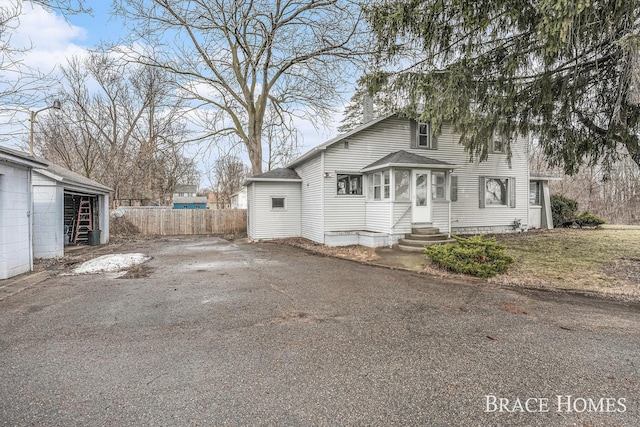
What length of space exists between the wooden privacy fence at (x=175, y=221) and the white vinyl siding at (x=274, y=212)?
497 cm

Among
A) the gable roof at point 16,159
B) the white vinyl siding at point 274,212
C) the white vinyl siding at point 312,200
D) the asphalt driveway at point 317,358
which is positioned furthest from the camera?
the white vinyl siding at point 274,212

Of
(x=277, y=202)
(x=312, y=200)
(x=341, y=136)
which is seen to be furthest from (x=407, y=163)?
(x=277, y=202)

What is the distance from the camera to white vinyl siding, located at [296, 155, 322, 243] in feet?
40.2

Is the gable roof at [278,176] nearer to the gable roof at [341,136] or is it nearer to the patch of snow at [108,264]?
the gable roof at [341,136]

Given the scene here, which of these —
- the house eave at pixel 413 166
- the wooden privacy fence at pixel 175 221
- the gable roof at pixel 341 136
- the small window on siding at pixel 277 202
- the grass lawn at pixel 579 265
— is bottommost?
the grass lawn at pixel 579 265

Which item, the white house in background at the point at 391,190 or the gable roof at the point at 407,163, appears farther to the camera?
the white house in background at the point at 391,190

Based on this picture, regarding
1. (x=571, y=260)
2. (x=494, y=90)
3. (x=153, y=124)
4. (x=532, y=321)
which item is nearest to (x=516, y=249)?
(x=571, y=260)

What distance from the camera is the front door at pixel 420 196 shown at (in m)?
11.1

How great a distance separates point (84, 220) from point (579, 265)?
17764 mm

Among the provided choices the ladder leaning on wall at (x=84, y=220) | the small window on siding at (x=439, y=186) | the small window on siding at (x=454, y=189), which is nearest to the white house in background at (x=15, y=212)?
the ladder leaning on wall at (x=84, y=220)

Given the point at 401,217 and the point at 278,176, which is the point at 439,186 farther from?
the point at 278,176

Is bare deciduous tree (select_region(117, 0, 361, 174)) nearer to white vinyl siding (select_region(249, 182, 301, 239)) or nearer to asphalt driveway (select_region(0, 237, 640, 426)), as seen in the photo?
white vinyl siding (select_region(249, 182, 301, 239))

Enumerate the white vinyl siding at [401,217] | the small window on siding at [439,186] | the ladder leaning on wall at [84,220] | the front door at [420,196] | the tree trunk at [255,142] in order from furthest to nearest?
the tree trunk at [255,142] → the ladder leaning on wall at [84,220] → the small window on siding at [439,186] → the front door at [420,196] → the white vinyl siding at [401,217]

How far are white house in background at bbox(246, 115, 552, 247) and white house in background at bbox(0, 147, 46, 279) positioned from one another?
25.3 ft
